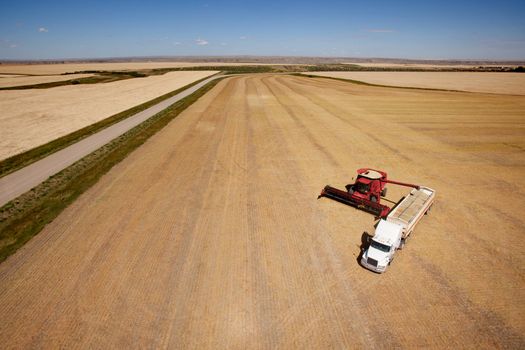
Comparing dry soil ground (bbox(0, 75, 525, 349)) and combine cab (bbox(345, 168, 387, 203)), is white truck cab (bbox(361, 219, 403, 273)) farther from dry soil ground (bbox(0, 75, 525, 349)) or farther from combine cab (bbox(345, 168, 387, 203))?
combine cab (bbox(345, 168, 387, 203))

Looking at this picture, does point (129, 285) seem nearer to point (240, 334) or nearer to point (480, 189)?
point (240, 334)

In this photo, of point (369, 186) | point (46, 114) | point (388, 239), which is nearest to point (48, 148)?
point (46, 114)

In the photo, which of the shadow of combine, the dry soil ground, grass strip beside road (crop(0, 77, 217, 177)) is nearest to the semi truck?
the shadow of combine

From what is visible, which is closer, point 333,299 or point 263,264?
point 333,299

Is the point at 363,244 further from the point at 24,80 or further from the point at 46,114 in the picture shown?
the point at 24,80

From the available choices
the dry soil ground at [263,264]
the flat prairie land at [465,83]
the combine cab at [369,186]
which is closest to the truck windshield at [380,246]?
the dry soil ground at [263,264]

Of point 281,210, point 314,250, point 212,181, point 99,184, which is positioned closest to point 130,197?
point 99,184

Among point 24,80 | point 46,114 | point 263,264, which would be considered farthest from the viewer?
point 24,80

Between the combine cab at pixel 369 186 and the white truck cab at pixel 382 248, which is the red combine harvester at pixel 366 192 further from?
the white truck cab at pixel 382 248
